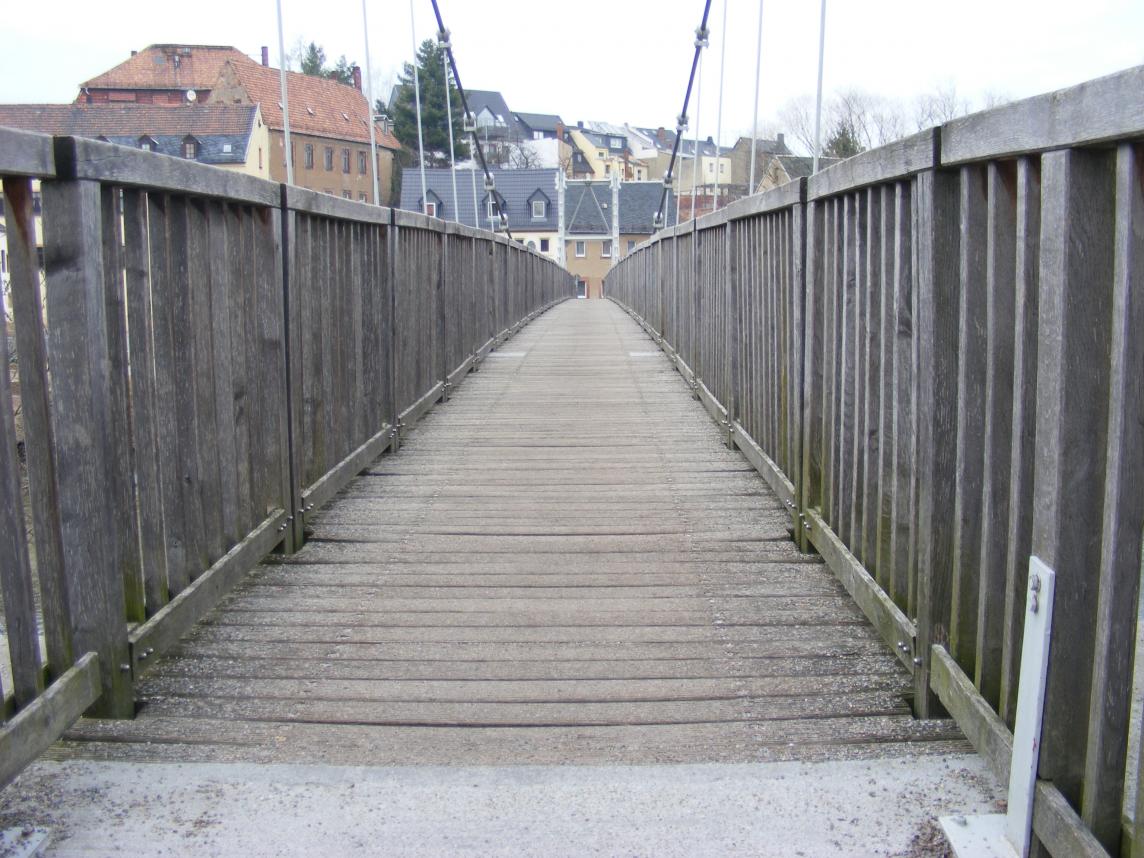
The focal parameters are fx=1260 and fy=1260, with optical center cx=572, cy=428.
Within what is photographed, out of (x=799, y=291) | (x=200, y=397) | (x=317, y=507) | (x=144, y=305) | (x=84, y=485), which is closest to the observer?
(x=84, y=485)

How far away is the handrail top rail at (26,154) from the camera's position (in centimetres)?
224

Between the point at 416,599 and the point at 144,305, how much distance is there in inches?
50.2

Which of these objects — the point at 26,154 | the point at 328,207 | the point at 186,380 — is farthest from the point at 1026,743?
the point at 328,207

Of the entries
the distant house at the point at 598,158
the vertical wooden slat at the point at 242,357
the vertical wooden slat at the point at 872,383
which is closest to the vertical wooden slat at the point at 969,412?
the vertical wooden slat at the point at 872,383

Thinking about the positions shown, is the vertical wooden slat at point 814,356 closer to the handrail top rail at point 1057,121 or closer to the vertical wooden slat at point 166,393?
the handrail top rail at point 1057,121

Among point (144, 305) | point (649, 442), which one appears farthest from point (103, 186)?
point (649, 442)

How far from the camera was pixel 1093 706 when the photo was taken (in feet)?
6.17

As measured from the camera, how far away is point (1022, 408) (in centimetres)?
219

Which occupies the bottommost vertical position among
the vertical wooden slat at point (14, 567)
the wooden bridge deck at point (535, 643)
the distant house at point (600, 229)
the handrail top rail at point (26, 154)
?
the wooden bridge deck at point (535, 643)

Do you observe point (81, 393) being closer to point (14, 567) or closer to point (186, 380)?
point (14, 567)

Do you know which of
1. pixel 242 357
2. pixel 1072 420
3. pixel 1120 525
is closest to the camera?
pixel 1120 525

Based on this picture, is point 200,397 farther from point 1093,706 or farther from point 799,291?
point 1093,706

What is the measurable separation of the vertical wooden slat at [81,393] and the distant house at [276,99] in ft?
160

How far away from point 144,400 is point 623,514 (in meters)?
2.30
